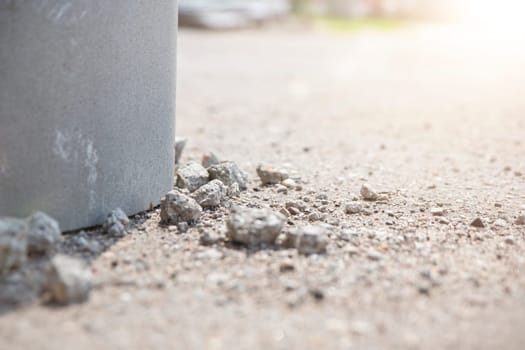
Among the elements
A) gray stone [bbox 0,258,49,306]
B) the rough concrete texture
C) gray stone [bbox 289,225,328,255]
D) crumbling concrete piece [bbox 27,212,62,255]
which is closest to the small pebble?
gray stone [bbox 289,225,328,255]

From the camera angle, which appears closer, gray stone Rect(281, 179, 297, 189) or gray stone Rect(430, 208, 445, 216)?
gray stone Rect(430, 208, 445, 216)

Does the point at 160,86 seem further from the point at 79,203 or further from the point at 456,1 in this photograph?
the point at 456,1

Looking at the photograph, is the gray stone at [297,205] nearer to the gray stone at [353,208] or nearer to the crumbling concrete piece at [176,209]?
the gray stone at [353,208]

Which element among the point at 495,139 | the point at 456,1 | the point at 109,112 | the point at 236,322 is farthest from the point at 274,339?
the point at 456,1

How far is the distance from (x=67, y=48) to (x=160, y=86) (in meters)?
0.53

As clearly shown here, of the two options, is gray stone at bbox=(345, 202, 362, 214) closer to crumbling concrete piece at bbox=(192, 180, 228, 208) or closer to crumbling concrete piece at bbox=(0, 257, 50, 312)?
crumbling concrete piece at bbox=(192, 180, 228, 208)

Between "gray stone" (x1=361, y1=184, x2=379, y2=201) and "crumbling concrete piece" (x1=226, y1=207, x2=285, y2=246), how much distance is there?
84cm

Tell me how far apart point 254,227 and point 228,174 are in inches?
34.3

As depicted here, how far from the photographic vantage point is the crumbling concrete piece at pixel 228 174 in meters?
3.62

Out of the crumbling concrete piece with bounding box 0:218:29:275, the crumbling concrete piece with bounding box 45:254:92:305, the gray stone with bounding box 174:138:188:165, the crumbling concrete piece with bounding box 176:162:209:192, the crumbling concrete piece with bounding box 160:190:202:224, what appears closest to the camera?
the crumbling concrete piece with bounding box 45:254:92:305

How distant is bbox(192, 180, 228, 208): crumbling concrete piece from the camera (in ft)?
10.7

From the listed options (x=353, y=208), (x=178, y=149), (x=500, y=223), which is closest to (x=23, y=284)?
(x=353, y=208)

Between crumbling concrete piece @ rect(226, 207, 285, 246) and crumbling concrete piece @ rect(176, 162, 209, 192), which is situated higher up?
crumbling concrete piece @ rect(176, 162, 209, 192)

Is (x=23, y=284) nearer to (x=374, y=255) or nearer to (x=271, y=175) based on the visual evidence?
(x=374, y=255)
